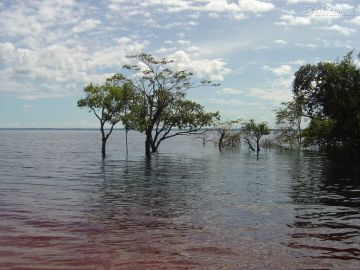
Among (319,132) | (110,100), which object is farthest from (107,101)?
(319,132)

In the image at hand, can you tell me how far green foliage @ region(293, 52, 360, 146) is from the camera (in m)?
58.5

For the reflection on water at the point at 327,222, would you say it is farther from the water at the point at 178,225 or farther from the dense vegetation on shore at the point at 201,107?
the dense vegetation on shore at the point at 201,107

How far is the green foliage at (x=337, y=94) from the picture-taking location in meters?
58.5

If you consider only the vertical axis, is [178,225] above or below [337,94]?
below

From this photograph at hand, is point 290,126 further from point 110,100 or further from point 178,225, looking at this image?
point 178,225

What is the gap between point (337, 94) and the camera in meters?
59.2

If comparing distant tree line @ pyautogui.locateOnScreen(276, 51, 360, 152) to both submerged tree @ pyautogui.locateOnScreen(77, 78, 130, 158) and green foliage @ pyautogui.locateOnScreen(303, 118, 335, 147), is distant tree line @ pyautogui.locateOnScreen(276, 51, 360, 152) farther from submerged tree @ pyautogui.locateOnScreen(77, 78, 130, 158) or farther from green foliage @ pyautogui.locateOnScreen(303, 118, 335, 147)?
submerged tree @ pyautogui.locateOnScreen(77, 78, 130, 158)

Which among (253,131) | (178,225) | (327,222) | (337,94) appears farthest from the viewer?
(253,131)

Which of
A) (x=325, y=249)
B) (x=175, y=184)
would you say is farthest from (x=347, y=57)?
(x=325, y=249)

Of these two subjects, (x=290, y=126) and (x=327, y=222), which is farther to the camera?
(x=290, y=126)

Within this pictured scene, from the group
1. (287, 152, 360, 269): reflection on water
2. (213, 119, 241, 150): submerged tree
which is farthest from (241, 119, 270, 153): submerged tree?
(287, 152, 360, 269): reflection on water

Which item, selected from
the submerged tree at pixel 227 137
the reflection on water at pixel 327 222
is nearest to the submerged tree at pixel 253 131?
the submerged tree at pixel 227 137

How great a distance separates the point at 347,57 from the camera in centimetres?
6072

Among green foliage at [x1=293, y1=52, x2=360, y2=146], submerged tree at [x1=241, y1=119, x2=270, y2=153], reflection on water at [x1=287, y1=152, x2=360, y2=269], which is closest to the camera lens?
reflection on water at [x1=287, y1=152, x2=360, y2=269]
